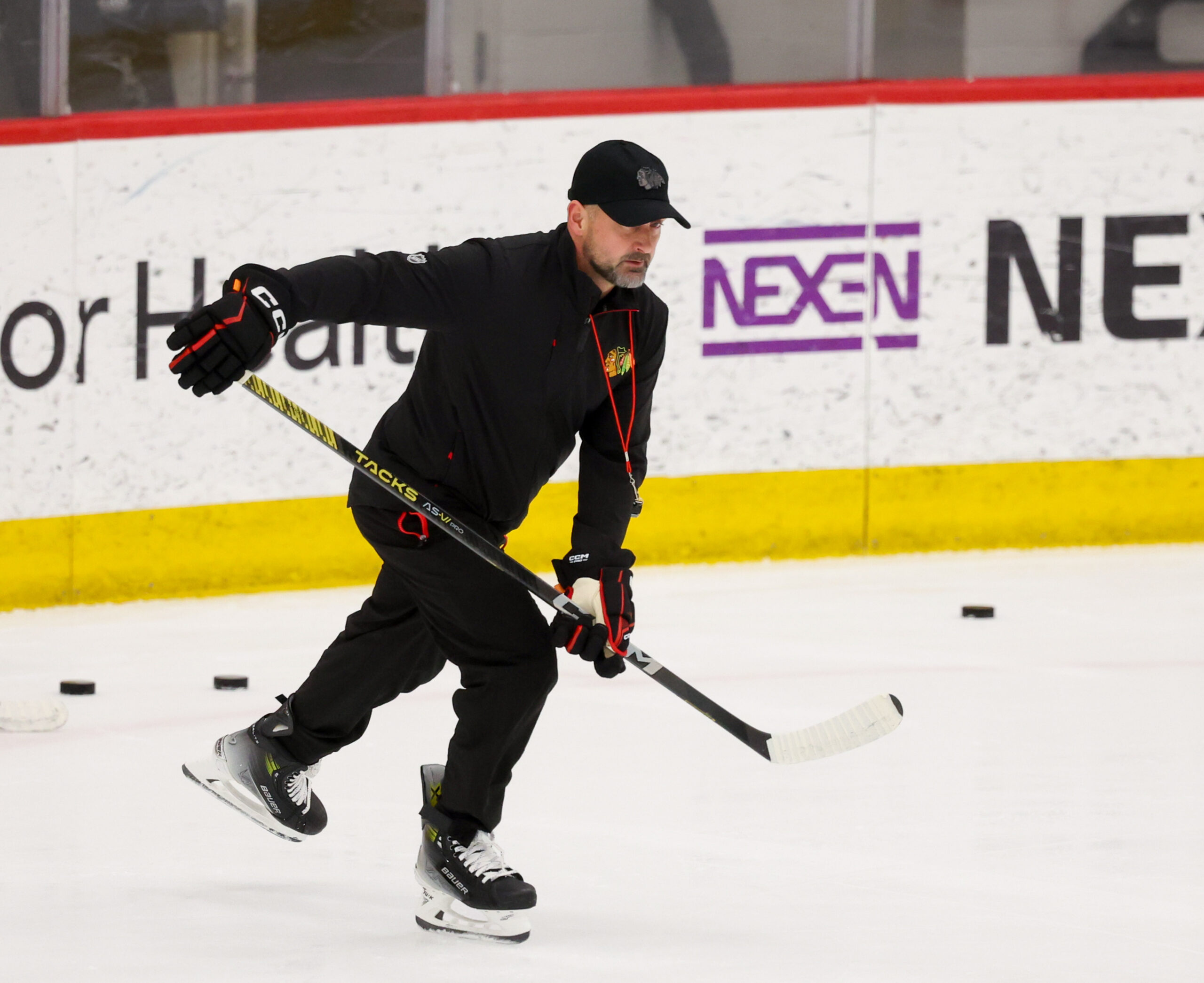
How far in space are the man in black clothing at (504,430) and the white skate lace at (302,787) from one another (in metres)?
A: 0.24

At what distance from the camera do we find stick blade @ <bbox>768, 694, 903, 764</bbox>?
3.18m

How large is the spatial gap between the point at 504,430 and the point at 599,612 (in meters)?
0.30

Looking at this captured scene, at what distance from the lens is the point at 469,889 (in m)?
2.87

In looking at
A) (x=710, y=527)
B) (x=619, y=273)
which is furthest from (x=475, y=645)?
(x=710, y=527)

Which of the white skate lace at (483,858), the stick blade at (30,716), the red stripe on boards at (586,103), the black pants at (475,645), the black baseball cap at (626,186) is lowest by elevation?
the white skate lace at (483,858)

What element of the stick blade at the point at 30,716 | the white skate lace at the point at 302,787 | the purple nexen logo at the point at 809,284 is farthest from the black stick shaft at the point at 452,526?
the purple nexen logo at the point at 809,284

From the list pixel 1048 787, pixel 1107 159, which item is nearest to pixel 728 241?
pixel 1107 159

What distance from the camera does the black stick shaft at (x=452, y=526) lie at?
290 cm

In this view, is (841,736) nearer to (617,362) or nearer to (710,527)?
(617,362)

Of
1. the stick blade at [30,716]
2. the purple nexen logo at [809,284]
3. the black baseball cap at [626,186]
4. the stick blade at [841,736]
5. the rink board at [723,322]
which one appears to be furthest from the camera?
the purple nexen logo at [809,284]

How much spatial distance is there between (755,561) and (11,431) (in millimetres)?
2158

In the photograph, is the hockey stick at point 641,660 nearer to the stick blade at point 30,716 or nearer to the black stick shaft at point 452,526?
the black stick shaft at point 452,526

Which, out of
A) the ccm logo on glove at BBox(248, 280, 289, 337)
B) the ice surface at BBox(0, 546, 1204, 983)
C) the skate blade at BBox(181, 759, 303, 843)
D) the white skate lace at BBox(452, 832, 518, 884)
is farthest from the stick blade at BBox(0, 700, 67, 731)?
the ccm logo on glove at BBox(248, 280, 289, 337)

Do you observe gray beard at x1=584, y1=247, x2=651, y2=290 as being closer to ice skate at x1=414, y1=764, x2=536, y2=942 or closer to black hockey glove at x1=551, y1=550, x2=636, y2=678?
black hockey glove at x1=551, y1=550, x2=636, y2=678
